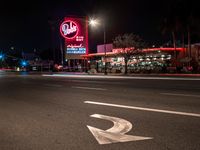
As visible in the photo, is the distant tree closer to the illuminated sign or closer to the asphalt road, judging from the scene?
the illuminated sign

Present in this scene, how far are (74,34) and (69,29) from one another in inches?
51.8

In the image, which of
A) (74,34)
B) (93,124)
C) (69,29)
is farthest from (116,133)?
(69,29)

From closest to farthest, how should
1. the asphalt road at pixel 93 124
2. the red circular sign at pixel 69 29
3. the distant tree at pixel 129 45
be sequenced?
1. the asphalt road at pixel 93 124
2. the distant tree at pixel 129 45
3. the red circular sign at pixel 69 29

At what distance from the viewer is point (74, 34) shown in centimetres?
6097

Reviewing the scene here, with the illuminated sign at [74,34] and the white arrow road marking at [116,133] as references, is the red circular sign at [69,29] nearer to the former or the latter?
the illuminated sign at [74,34]

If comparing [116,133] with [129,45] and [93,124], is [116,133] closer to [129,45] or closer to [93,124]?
[93,124]

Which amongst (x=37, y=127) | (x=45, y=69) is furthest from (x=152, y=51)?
(x=37, y=127)

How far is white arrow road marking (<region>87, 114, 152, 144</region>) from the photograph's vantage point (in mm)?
6871

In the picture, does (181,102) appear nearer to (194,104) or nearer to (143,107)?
(194,104)

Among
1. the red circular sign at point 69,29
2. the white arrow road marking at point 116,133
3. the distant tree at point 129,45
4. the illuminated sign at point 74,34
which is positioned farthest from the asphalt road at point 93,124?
the red circular sign at point 69,29

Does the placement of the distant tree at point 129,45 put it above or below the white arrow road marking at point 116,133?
above

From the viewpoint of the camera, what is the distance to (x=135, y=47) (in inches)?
2053

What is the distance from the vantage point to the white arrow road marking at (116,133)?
6.87 m

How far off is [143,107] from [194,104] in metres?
1.83
